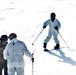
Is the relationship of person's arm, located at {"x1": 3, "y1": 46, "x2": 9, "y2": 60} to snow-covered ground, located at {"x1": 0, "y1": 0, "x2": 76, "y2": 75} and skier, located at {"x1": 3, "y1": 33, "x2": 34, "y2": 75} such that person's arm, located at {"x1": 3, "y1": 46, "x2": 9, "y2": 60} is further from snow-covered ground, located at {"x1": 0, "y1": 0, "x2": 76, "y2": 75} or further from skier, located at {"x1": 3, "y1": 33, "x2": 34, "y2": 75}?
snow-covered ground, located at {"x1": 0, "y1": 0, "x2": 76, "y2": 75}

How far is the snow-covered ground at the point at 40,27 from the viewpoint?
11.6 metres

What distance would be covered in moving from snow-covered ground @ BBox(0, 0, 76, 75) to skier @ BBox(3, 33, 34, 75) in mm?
2194

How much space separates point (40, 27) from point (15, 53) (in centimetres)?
856

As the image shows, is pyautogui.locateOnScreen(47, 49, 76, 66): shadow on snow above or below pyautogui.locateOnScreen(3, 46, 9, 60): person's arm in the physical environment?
below

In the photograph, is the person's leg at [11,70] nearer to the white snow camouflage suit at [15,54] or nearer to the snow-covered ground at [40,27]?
the white snow camouflage suit at [15,54]

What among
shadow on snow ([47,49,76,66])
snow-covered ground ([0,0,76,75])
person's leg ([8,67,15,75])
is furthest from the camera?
shadow on snow ([47,49,76,66])

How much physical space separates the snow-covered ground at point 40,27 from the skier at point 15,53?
2.19m

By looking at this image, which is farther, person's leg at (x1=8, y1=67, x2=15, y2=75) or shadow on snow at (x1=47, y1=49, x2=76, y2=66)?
shadow on snow at (x1=47, y1=49, x2=76, y2=66)

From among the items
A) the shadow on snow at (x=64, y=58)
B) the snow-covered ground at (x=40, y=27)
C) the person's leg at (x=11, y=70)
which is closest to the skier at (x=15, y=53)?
the person's leg at (x=11, y=70)

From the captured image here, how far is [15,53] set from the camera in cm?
864

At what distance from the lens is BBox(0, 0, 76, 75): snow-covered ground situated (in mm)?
11594

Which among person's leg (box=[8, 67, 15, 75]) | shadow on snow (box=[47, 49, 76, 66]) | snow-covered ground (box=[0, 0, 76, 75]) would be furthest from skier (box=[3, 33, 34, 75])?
shadow on snow (box=[47, 49, 76, 66])

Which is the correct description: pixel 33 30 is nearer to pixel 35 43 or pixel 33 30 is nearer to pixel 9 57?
pixel 35 43

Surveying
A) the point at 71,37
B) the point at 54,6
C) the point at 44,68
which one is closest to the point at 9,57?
the point at 44,68
